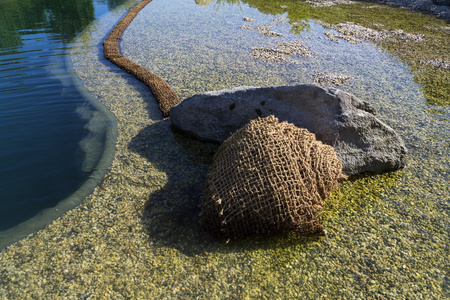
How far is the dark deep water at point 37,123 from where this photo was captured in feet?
17.4

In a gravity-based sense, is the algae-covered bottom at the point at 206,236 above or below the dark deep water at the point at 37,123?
above

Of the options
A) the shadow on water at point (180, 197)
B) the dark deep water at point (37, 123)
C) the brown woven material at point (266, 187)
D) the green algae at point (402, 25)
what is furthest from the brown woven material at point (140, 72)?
the green algae at point (402, 25)

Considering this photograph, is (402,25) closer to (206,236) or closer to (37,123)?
(206,236)

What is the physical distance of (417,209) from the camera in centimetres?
500

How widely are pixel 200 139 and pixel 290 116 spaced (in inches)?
78.4

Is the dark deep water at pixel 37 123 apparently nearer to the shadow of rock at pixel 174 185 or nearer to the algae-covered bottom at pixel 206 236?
the algae-covered bottom at pixel 206 236

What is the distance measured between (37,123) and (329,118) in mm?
6619

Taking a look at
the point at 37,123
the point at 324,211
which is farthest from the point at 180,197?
the point at 37,123

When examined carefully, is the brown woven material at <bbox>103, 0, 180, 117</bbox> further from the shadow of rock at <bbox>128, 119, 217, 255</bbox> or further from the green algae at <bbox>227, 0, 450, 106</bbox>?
the green algae at <bbox>227, 0, 450, 106</bbox>

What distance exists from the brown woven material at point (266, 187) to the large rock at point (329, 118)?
3.00 ft

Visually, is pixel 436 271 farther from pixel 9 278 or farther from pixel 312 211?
pixel 9 278

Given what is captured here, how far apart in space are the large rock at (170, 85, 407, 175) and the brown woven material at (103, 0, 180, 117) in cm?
200

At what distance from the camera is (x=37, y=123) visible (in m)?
7.32

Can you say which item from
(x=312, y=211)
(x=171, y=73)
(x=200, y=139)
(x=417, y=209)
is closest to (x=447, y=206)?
(x=417, y=209)
